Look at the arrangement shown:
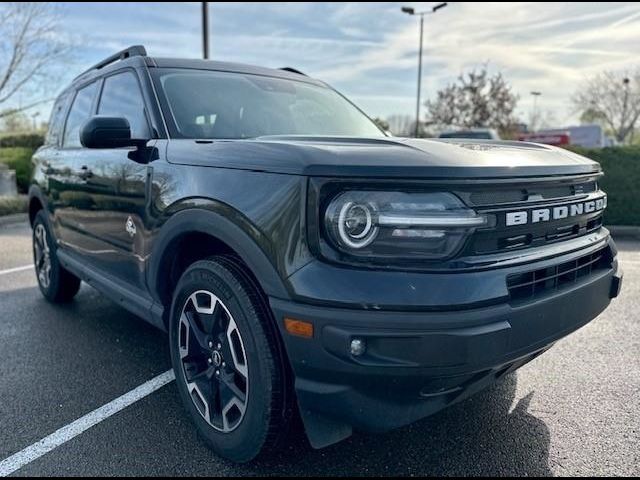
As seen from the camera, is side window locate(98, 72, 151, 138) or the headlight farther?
side window locate(98, 72, 151, 138)

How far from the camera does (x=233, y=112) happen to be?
3.08 m

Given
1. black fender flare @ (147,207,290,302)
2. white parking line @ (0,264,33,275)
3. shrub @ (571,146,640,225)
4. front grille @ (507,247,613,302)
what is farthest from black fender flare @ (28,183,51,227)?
shrub @ (571,146,640,225)

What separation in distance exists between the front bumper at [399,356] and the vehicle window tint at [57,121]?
3.62 m

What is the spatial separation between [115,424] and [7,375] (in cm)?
107

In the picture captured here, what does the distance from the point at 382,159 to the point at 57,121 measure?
3.95 metres

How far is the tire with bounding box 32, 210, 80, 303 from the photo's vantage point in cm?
444

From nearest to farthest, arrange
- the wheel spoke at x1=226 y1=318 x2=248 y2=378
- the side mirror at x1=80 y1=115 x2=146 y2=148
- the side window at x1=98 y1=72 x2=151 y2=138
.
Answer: the wheel spoke at x1=226 y1=318 x2=248 y2=378 < the side mirror at x1=80 y1=115 x2=146 y2=148 < the side window at x1=98 y1=72 x2=151 y2=138

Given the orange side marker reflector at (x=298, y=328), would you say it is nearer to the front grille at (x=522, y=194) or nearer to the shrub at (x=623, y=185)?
the front grille at (x=522, y=194)

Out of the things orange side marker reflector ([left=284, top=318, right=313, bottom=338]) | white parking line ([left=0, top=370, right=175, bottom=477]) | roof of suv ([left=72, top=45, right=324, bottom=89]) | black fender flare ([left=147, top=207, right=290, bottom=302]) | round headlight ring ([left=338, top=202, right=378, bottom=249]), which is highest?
roof of suv ([left=72, top=45, right=324, bottom=89])

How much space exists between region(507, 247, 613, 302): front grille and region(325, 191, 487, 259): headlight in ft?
0.91

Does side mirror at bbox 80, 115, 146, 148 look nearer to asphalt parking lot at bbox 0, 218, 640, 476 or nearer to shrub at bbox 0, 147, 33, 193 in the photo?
asphalt parking lot at bbox 0, 218, 640, 476

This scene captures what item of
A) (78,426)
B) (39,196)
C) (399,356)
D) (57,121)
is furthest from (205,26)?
(399,356)

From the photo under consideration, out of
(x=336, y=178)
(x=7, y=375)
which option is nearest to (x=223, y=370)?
(x=336, y=178)

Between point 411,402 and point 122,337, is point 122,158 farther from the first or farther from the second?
point 411,402
